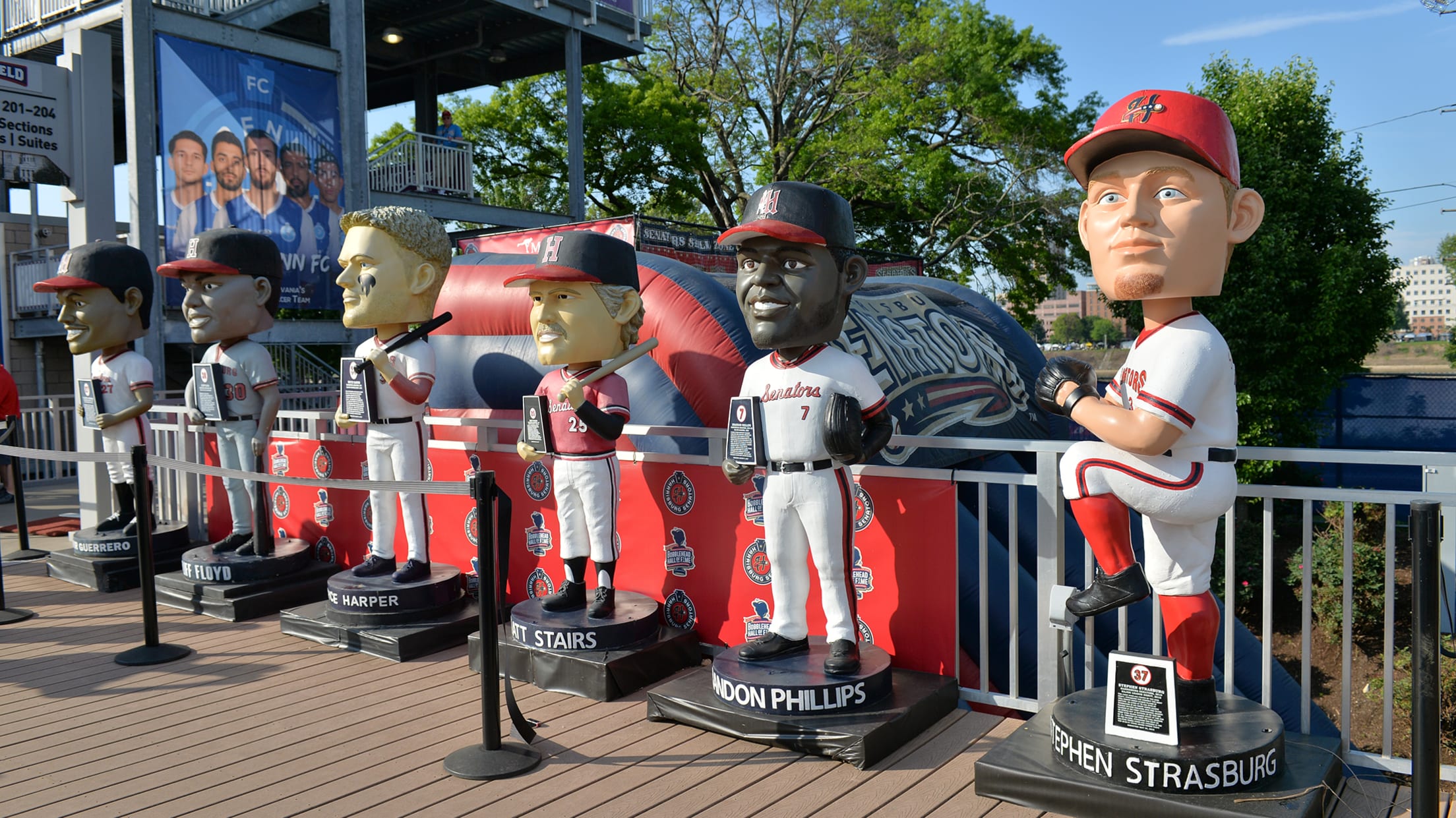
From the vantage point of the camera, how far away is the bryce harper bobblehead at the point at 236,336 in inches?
228

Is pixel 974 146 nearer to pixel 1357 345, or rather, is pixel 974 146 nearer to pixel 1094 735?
pixel 1357 345

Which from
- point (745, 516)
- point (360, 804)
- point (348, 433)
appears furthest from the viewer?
point (348, 433)

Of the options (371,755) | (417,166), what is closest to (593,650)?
(371,755)

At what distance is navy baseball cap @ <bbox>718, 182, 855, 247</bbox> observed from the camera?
370 centimetres

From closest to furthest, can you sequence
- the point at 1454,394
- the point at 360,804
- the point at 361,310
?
the point at 360,804, the point at 361,310, the point at 1454,394

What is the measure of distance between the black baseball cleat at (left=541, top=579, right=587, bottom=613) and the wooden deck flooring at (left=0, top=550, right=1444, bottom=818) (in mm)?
374

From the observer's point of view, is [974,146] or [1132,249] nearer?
[1132,249]

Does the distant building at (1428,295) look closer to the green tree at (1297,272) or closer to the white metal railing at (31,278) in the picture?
the green tree at (1297,272)

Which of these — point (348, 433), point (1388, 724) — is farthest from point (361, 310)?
point (1388, 724)

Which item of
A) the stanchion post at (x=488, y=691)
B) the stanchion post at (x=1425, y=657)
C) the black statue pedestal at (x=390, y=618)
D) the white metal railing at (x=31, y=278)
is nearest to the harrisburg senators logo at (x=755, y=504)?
the stanchion post at (x=488, y=691)

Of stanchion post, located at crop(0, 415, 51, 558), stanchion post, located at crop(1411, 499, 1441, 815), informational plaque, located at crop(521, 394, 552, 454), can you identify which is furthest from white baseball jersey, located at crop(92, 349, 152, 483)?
stanchion post, located at crop(1411, 499, 1441, 815)

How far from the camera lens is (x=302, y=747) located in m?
3.69

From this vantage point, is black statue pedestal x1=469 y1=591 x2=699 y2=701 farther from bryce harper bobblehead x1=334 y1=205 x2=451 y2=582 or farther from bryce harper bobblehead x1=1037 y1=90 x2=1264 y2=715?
bryce harper bobblehead x1=1037 y1=90 x2=1264 y2=715

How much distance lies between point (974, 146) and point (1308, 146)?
922 centimetres
